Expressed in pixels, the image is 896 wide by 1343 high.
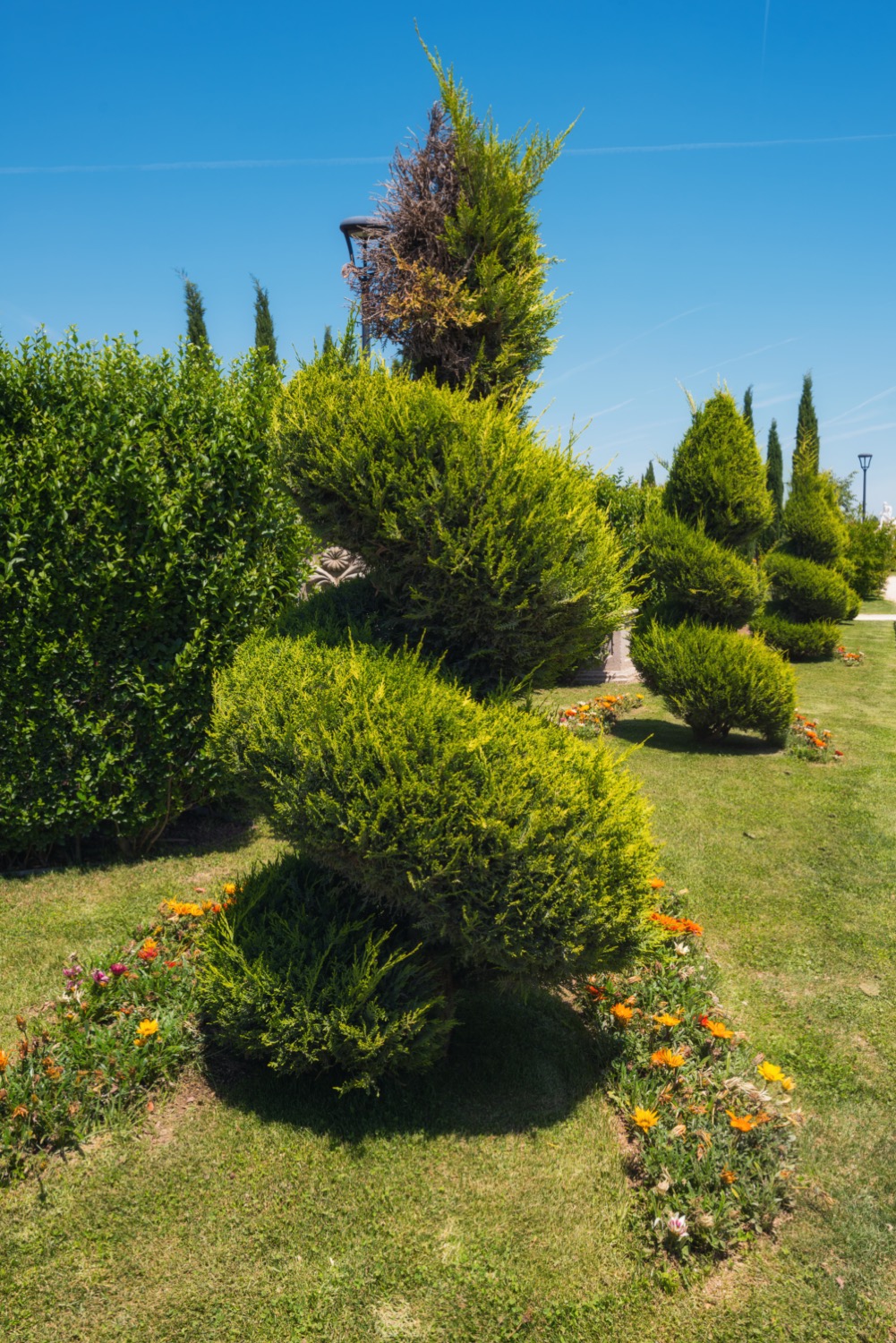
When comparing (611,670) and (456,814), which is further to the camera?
(611,670)

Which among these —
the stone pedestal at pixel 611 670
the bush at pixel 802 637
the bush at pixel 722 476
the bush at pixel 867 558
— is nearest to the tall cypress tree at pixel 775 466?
the bush at pixel 867 558

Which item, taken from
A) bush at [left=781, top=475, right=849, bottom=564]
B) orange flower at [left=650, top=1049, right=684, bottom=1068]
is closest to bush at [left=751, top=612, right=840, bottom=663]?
bush at [left=781, top=475, right=849, bottom=564]

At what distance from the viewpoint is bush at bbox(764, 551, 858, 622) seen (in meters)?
19.2

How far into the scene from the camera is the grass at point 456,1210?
2812 millimetres

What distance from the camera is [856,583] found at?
29359 millimetres

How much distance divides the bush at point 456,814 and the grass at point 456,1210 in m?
0.75

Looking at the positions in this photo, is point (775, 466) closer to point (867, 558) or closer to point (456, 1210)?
point (867, 558)

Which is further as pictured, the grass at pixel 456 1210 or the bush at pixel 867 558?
the bush at pixel 867 558

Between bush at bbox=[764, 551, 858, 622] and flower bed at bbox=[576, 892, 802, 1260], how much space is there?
638 inches

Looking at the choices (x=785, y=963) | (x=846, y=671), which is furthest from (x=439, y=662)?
(x=846, y=671)

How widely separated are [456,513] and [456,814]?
1.27 meters

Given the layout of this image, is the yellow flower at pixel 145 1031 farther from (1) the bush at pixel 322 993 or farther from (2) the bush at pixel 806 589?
(2) the bush at pixel 806 589

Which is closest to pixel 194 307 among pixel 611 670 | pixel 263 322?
pixel 263 322

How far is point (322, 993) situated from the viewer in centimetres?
348
